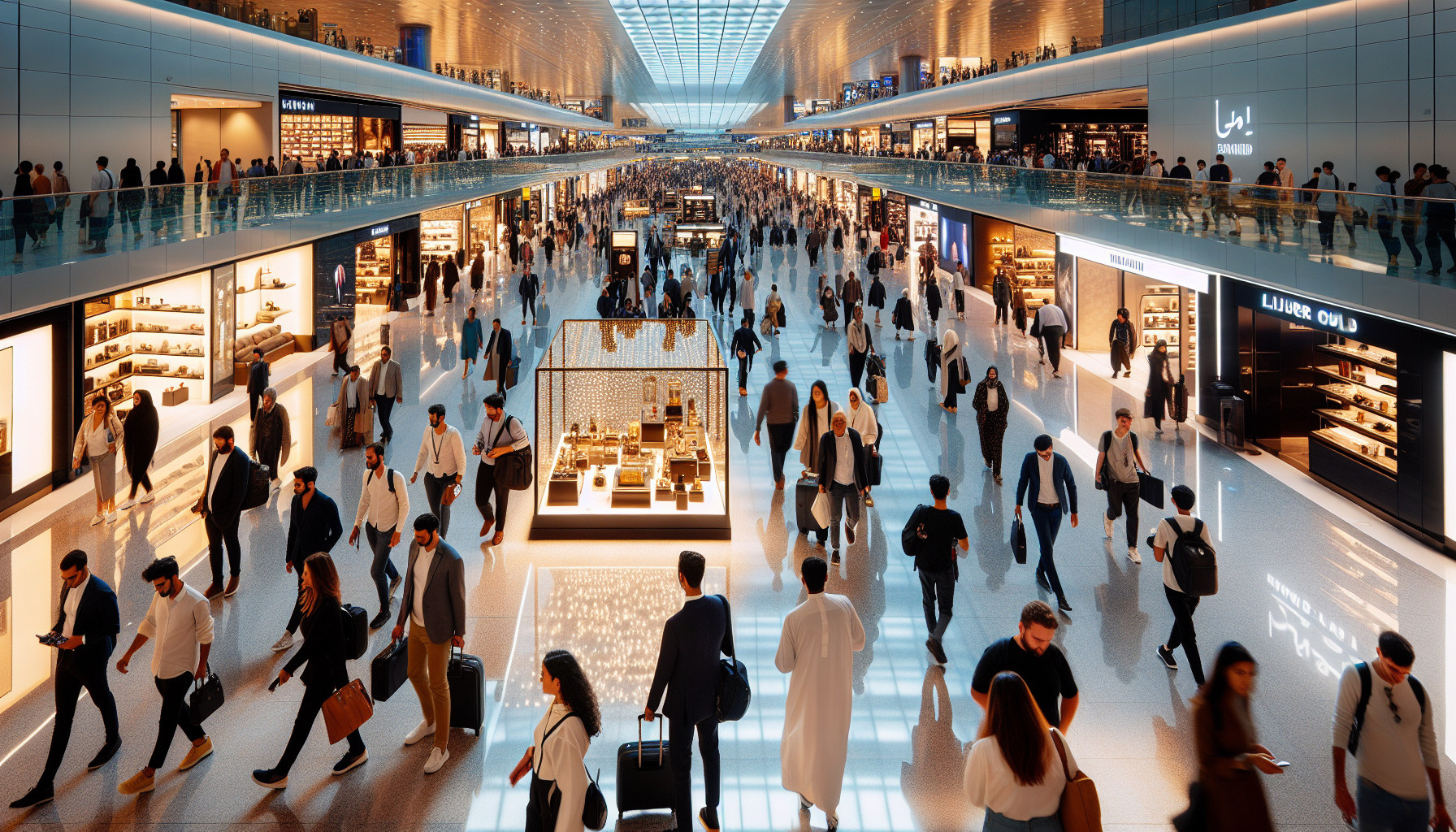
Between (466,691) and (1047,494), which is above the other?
(1047,494)

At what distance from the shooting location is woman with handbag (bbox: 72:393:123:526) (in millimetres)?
10305

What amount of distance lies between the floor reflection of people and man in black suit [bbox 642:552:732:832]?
51.0 inches

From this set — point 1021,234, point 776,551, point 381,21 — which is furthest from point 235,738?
point 381,21

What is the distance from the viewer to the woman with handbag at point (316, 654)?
5.41 metres

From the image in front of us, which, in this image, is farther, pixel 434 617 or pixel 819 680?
pixel 434 617

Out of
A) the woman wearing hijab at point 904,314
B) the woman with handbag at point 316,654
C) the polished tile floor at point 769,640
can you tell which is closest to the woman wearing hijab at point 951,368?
the polished tile floor at point 769,640

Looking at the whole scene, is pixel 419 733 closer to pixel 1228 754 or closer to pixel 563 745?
pixel 563 745

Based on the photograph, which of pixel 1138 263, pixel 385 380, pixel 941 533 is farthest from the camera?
pixel 1138 263

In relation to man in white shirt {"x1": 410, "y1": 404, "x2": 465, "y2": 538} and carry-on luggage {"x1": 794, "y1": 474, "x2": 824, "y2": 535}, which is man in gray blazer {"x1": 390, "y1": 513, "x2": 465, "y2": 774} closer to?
man in white shirt {"x1": 410, "y1": 404, "x2": 465, "y2": 538}

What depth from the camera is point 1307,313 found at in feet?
41.1

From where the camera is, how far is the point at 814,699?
5.01 metres

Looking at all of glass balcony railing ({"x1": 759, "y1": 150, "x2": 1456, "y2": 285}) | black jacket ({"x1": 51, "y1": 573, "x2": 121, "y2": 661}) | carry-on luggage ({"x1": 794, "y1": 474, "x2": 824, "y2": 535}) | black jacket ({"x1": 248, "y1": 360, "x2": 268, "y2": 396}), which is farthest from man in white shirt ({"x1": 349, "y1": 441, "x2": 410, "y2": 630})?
glass balcony railing ({"x1": 759, "y1": 150, "x2": 1456, "y2": 285})

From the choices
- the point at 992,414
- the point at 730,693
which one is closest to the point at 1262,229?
the point at 992,414

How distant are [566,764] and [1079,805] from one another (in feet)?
6.64
